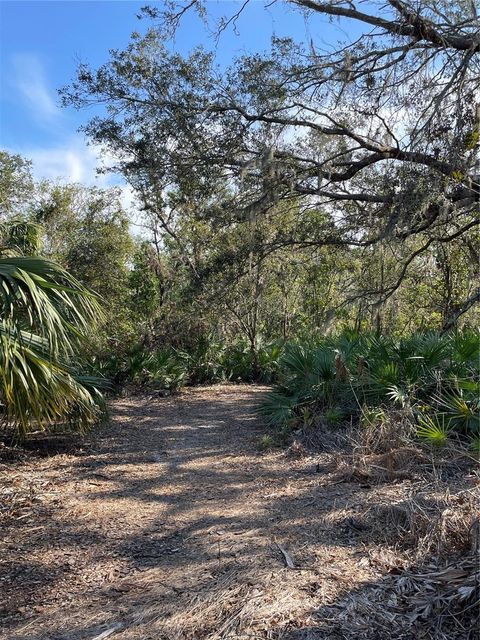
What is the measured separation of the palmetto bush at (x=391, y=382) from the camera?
595 centimetres

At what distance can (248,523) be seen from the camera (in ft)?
14.6

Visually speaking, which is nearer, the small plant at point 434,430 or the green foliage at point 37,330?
the green foliage at point 37,330

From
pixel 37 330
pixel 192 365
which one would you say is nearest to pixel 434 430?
pixel 37 330

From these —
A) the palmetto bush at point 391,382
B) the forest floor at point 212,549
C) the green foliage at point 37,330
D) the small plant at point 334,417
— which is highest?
the green foliage at point 37,330

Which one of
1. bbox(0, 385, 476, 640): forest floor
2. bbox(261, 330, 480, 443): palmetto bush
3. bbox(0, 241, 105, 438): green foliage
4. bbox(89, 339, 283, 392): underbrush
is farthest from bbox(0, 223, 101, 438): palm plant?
bbox(89, 339, 283, 392): underbrush

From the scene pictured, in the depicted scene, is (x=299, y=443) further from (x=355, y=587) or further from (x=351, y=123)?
(x=351, y=123)

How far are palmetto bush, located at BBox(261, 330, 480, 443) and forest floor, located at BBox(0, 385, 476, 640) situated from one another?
36.1 inches

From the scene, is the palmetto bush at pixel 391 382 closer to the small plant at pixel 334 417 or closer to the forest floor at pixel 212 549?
the small plant at pixel 334 417

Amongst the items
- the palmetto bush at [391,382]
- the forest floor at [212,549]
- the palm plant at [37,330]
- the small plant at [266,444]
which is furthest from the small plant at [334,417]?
the palm plant at [37,330]

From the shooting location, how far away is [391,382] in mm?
6949

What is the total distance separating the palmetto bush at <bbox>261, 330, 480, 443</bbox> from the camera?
19.5 ft

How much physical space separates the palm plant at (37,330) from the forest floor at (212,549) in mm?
1004

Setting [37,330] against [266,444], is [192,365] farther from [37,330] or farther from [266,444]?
[37,330]

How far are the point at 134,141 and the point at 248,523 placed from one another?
6876 millimetres
